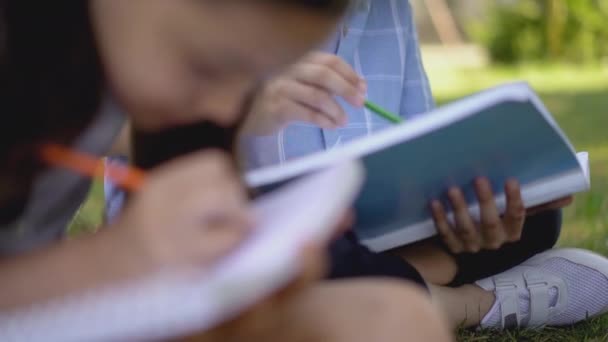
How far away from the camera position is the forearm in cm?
68

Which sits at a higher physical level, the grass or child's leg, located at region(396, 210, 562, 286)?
child's leg, located at region(396, 210, 562, 286)

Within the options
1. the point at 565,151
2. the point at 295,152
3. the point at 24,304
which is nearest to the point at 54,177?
the point at 24,304

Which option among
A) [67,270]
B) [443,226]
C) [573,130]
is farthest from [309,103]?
[573,130]

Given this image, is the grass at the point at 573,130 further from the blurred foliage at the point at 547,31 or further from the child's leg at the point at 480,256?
the blurred foliage at the point at 547,31

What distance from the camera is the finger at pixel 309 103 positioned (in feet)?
4.14

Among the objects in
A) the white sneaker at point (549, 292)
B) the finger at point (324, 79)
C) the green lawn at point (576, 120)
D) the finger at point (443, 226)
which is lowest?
the green lawn at point (576, 120)

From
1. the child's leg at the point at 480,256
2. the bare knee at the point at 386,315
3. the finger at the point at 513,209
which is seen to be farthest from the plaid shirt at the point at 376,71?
the bare knee at the point at 386,315

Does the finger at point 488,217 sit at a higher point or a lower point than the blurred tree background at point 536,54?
higher

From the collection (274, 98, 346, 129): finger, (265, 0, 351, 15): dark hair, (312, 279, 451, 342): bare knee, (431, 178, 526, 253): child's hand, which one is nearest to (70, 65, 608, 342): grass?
(431, 178, 526, 253): child's hand

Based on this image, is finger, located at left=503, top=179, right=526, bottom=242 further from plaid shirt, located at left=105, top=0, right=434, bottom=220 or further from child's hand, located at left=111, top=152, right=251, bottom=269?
child's hand, located at left=111, top=152, right=251, bottom=269

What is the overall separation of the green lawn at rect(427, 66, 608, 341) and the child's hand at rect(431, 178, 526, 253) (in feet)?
0.75

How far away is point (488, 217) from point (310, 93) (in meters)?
0.25

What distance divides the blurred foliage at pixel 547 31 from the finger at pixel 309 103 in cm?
622

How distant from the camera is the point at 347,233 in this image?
1.28 metres
